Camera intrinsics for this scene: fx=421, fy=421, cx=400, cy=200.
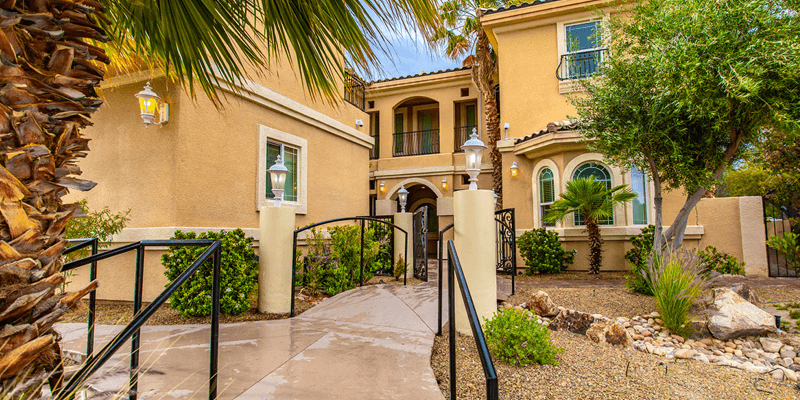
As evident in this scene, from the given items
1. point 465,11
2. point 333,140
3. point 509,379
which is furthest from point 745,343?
point 465,11

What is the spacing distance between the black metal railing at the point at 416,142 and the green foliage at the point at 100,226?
10.9 meters

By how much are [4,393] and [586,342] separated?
4984 mm

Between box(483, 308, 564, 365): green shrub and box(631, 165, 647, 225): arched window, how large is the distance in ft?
25.1

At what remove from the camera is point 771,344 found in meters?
4.77

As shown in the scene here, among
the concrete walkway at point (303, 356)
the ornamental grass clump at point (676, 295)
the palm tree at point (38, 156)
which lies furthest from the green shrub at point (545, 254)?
the palm tree at point (38, 156)

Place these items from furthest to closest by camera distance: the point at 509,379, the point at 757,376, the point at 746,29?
the point at 746,29, the point at 757,376, the point at 509,379

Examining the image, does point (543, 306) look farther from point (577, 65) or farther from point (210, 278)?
point (577, 65)

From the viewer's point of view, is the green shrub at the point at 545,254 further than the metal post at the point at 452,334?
Yes

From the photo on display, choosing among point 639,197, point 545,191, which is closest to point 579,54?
point 545,191

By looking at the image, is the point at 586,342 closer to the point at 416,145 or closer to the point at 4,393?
the point at 4,393

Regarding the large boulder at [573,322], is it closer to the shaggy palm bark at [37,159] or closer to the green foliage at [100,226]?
the shaggy palm bark at [37,159]

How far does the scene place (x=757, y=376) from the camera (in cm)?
404

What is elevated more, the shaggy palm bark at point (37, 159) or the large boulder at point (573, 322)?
the shaggy palm bark at point (37, 159)

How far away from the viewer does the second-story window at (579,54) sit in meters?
11.5
